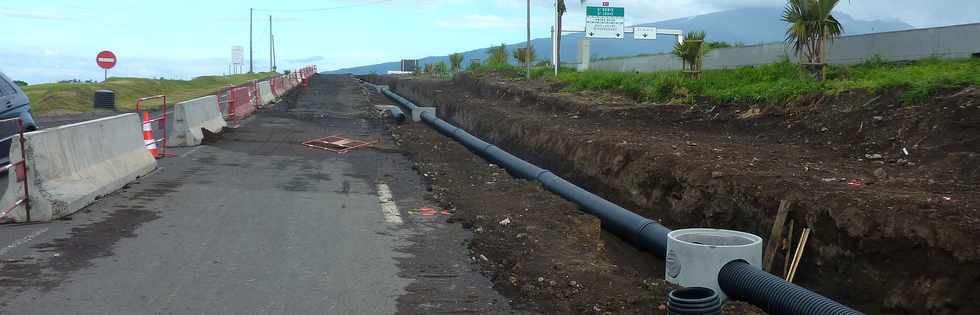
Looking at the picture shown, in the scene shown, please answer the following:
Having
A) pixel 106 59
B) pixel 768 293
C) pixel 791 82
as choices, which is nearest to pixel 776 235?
pixel 768 293

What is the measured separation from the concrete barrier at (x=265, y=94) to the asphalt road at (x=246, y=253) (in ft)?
62.2

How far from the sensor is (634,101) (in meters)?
23.0

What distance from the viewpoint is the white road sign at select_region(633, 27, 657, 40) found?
45.9 m

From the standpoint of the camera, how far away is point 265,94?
106 feet

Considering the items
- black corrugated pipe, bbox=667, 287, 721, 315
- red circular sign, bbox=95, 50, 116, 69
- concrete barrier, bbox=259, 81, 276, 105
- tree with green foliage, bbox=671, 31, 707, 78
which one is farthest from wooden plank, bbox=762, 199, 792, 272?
red circular sign, bbox=95, 50, 116, 69

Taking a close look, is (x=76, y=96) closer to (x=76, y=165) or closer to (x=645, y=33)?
(x=76, y=165)

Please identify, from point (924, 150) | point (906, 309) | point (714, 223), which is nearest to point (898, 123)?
point (924, 150)

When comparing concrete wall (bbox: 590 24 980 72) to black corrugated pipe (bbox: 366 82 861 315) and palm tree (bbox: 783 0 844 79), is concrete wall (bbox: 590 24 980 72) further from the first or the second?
black corrugated pipe (bbox: 366 82 861 315)

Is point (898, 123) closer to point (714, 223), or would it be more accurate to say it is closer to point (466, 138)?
point (714, 223)

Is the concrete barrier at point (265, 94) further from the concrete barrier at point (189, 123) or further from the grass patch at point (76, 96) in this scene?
the concrete barrier at point (189, 123)

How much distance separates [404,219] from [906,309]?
5.18m

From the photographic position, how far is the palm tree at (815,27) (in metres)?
18.1

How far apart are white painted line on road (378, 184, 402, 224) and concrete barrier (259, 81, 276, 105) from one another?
2014 cm

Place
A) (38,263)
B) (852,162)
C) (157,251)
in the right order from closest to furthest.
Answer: (38,263), (157,251), (852,162)
